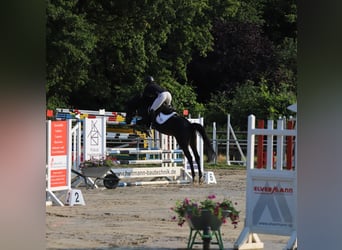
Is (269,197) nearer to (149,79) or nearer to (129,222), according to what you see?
(149,79)

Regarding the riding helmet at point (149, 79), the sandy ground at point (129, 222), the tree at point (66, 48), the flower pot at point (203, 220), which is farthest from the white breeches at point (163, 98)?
the flower pot at point (203, 220)

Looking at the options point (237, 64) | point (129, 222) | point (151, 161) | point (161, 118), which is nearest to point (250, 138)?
point (237, 64)

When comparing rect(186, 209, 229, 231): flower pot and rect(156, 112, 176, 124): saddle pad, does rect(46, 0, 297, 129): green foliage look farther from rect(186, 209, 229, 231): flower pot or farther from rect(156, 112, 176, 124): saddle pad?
rect(156, 112, 176, 124): saddle pad

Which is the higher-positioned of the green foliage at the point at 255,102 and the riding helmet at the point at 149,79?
the riding helmet at the point at 149,79

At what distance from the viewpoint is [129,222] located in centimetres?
481

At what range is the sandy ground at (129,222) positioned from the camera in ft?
11.8

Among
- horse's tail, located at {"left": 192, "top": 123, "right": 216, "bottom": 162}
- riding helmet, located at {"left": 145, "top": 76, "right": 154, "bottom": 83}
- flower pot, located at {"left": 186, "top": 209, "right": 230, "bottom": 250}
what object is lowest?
flower pot, located at {"left": 186, "top": 209, "right": 230, "bottom": 250}

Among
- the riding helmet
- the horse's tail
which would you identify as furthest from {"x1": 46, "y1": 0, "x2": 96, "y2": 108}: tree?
the horse's tail

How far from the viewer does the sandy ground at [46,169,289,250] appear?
3.61m

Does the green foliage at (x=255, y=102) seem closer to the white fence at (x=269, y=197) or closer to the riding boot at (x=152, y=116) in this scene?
the white fence at (x=269, y=197)
